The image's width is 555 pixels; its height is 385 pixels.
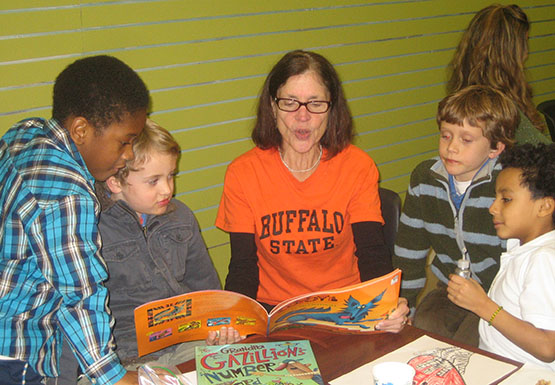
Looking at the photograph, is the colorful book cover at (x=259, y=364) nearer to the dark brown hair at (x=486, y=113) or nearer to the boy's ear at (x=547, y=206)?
the boy's ear at (x=547, y=206)

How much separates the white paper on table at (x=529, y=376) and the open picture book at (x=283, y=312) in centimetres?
38

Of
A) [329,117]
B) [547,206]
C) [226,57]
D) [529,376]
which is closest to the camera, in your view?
[529,376]

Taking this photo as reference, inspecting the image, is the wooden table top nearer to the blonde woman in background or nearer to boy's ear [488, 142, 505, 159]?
boy's ear [488, 142, 505, 159]

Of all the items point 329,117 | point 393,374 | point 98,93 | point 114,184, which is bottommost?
point 393,374

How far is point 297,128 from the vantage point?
2.28 metres

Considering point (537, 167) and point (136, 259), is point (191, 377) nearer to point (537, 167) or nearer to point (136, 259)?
point (136, 259)

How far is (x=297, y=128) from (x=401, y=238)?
71cm

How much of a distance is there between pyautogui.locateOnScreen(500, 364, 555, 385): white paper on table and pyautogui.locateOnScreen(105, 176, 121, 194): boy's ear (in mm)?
1395

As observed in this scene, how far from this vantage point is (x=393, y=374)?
4.37ft

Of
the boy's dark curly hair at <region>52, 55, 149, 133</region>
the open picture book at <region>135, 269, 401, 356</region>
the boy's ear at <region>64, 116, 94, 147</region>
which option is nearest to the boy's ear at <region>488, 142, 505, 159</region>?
the open picture book at <region>135, 269, 401, 356</region>

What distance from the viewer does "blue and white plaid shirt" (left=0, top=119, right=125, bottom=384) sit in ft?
4.55

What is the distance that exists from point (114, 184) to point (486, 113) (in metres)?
1.49

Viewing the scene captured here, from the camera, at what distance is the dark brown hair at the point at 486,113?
2342 mm

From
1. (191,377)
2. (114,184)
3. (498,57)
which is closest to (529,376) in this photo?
(191,377)
